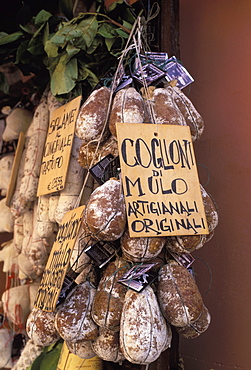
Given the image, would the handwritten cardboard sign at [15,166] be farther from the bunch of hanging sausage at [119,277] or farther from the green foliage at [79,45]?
the bunch of hanging sausage at [119,277]

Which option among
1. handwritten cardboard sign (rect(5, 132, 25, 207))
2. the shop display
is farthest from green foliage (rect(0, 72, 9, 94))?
the shop display

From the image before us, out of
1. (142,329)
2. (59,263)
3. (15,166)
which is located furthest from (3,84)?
(142,329)

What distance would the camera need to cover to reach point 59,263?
112cm

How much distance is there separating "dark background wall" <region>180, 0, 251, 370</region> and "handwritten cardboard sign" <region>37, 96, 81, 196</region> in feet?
1.41

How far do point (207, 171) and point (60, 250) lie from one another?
22.1 inches

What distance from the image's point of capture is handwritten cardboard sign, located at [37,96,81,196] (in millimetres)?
1351

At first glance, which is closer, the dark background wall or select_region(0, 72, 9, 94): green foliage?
the dark background wall

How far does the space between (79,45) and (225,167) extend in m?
0.60

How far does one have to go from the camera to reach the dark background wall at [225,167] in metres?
1.26

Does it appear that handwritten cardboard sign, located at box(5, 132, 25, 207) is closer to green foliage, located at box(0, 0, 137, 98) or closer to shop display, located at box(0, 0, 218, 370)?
green foliage, located at box(0, 0, 137, 98)

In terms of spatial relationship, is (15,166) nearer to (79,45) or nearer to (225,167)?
(79,45)

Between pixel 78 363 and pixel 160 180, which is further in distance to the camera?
pixel 78 363

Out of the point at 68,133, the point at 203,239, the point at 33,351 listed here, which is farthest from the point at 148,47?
the point at 33,351

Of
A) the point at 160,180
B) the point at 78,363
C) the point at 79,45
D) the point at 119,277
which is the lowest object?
the point at 78,363
